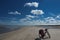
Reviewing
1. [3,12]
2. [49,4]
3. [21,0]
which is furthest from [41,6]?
[3,12]

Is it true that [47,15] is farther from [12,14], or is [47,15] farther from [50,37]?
[12,14]

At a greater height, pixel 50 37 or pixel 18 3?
pixel 18 3

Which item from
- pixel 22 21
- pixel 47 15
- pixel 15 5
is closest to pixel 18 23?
pixel 22 21

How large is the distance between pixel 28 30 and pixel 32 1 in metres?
0.51

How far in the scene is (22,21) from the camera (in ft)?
11.1

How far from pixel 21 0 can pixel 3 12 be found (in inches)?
14.9

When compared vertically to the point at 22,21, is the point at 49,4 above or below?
above

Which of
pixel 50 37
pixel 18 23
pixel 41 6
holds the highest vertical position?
pixel 41 6

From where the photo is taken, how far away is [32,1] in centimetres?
335

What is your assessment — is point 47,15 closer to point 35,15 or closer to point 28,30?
point 35,15

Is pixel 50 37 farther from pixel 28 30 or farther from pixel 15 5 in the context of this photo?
pixel 15 5

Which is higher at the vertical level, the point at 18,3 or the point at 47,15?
the point at 18,3

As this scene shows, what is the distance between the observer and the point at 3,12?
337 centimetres

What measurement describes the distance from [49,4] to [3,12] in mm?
816
